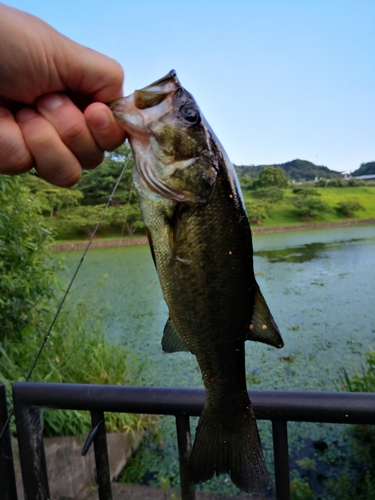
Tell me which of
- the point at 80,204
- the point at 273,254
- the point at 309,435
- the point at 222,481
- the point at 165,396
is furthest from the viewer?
the point at 80,204

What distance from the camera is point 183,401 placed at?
1.16m

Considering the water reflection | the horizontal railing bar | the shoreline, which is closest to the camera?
the horizontal railing bar

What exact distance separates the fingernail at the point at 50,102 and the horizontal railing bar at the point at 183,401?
79 cm

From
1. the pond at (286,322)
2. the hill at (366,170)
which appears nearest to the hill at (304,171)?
the hill at (366,170)

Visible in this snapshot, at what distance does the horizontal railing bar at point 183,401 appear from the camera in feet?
3.48

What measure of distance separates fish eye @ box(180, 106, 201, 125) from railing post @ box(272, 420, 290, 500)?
0.82 metres

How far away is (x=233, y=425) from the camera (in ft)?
3.17

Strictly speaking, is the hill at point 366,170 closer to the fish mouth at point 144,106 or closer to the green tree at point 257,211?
the green tree at point 257,211

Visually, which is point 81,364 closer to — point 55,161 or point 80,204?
point 55,161

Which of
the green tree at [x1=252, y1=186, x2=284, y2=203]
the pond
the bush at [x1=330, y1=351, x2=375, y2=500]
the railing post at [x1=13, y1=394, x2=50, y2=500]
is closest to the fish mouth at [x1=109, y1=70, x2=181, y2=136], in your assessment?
the railing post at [x1=13, y1=394, x2=50, y2=500]

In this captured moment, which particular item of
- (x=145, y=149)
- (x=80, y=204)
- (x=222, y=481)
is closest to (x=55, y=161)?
(x=145, y=149)

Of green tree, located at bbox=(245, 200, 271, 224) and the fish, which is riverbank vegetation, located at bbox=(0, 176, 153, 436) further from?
green tree, located at bbox=(245, 200, 271, 224)

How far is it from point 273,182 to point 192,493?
31291mm

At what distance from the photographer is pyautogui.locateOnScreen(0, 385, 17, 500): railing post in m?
1.32
